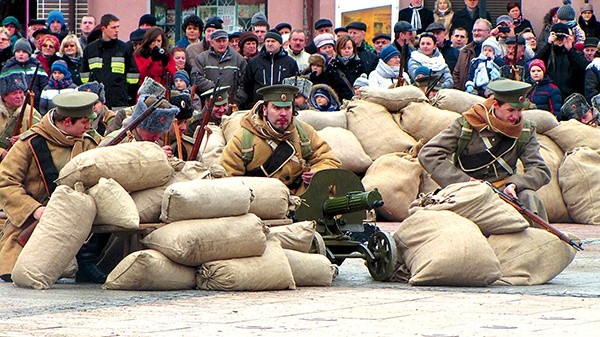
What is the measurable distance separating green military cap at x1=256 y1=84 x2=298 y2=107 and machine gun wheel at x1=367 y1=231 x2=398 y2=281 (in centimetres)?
123

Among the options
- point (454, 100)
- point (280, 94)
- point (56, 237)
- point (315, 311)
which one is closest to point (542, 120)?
point (454, 100)

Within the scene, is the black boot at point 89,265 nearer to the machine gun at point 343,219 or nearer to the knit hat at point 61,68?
the machine gun at point 343,219

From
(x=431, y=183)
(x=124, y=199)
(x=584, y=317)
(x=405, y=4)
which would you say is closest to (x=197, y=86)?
(x=431, y=183)

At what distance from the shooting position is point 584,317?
27.7 ft

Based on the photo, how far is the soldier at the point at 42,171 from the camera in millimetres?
10508

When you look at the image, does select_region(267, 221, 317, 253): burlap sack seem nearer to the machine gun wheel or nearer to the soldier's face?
the machine gun wheel

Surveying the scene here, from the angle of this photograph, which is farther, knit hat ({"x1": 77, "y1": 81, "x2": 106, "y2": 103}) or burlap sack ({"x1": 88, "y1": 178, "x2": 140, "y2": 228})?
knit hat ({"x1": 77, "y1": 81, "x2": 106, "y2": 103})

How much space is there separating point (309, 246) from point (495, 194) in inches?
52.7

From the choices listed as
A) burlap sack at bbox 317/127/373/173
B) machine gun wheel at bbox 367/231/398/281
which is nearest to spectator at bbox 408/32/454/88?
burlap sack at bbox 317/127/373/173

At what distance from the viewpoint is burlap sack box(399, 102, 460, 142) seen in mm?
16422

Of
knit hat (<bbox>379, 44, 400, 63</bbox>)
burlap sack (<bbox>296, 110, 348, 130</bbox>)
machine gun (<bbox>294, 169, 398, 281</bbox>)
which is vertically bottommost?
machine gun (<bbox>294, 169, 398, 281</bbox>)

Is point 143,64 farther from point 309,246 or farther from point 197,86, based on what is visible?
point 309,246

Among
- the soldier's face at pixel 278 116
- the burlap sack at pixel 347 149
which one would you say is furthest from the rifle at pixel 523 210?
the burlap sack at pixel 347 149

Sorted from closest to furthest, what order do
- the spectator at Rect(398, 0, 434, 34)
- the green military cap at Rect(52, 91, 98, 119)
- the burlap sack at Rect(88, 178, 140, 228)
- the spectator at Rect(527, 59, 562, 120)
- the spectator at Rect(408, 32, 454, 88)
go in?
the burlap sack at Rect(88, 178, 140, 228) → the green military cap at Rect(52, 91, 98, 119) → the spectator at Rect(408, 32, 454, 88) → the spectator at Rect(527, 59, 562, 120) → the spectator at Rect(398, 0, 434, 34)
